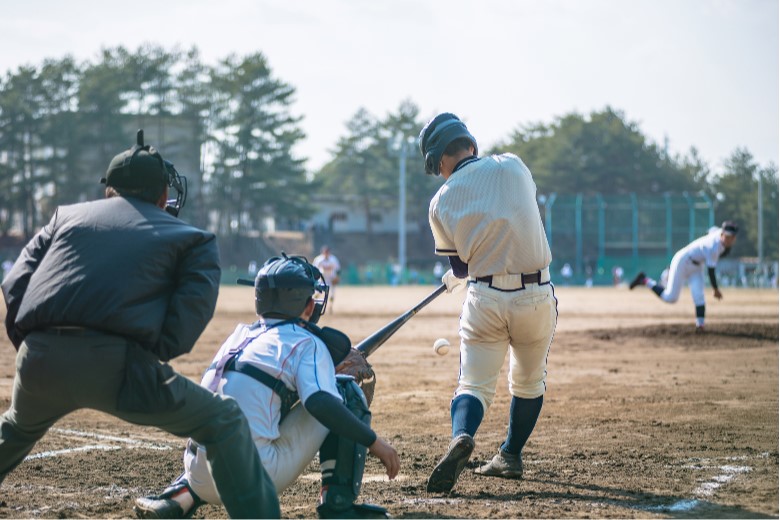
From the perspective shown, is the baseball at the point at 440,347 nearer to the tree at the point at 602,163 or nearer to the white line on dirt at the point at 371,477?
the white line on dirt at the point at 371,477

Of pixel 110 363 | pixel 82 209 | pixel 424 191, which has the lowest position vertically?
pixel 110 363

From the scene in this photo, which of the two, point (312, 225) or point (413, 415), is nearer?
point (413, 415)

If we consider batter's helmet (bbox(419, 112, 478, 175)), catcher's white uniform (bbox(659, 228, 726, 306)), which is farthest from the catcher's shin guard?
catcher's white uniform (bbox(659, 228, 726, 306))

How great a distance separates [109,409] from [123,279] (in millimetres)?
553

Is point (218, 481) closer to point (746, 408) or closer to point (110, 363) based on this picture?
point (110, 363)

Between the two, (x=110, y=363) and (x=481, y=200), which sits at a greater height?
(x=481, y=200)

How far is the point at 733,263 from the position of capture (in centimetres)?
7338

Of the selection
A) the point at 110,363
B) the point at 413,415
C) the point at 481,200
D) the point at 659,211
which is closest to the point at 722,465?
the point at 481,200

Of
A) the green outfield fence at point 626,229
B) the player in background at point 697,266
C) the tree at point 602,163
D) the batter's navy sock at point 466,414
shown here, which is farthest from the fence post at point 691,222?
the batter's navy sock at point 466,414

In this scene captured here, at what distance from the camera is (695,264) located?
57.8 ft

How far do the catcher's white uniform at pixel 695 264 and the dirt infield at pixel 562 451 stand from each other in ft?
10.4

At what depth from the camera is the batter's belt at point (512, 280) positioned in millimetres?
6070

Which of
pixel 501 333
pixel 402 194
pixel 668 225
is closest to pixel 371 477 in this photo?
pixel 501 333

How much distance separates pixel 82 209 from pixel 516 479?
335cm
